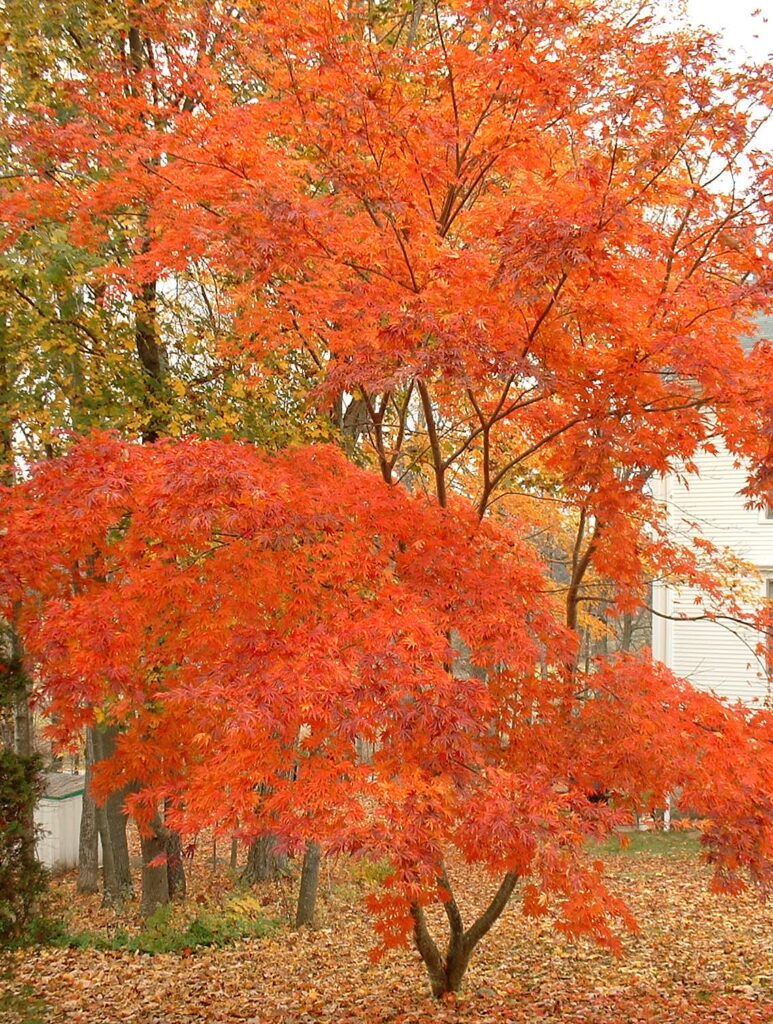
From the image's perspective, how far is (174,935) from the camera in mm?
10156

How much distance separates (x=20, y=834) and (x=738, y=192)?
8.26 meters

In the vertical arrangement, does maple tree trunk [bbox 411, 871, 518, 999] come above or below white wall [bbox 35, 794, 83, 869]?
above

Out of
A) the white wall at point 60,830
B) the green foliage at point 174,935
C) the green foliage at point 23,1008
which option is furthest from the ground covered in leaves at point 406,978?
the white wall at point 60,830

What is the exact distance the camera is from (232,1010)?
7.74m

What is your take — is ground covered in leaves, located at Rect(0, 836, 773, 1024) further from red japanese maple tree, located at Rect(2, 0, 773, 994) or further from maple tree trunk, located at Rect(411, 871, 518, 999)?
Answer: red japanese maple tree, located at Rect(2, 0, 773, 994)

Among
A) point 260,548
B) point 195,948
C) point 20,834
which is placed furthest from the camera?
point 195,948

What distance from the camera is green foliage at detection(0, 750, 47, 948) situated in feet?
27.4

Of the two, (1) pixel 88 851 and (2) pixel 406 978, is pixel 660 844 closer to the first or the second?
(2) pixel 406 978

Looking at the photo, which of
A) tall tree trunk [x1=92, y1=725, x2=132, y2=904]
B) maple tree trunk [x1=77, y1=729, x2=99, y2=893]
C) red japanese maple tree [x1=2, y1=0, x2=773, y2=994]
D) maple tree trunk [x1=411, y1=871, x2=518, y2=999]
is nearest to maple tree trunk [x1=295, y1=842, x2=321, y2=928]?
tall tree trunk [x1=92, y1=725, x2=132, y2=904]

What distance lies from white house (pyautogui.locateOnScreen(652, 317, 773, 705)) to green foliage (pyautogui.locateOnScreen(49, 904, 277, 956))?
29.6 feet

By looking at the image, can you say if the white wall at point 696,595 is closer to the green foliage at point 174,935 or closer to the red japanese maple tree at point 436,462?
the green foliage at point 174,935

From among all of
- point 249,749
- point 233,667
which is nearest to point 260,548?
point 233,667

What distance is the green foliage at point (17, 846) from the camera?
8.35 meters

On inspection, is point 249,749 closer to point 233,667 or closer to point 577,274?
point 233,667
